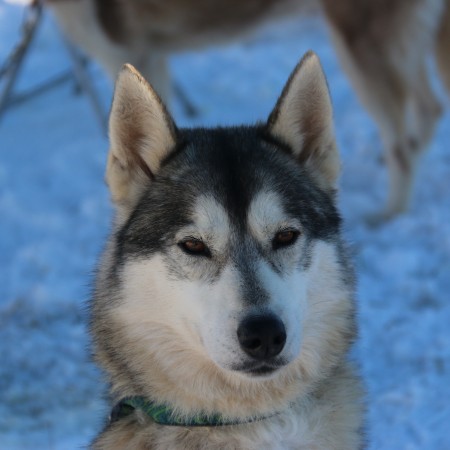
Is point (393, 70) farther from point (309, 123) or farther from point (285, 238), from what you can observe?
point (285, 238)

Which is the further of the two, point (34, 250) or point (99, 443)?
point (34, 250)

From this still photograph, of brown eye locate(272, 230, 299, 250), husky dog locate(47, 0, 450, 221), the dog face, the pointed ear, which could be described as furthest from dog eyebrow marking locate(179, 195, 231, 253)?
husky dog locate(47, 0, 450, 221)

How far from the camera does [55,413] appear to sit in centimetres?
385

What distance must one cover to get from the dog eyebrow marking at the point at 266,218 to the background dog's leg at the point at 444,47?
3.35m

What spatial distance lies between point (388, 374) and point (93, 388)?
158cm

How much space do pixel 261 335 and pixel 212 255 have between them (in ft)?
1.20

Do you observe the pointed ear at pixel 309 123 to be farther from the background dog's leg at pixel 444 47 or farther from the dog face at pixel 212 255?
the background dog's leg at pixel 444 47

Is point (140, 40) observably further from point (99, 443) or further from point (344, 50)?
point (99, 443)

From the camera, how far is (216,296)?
2.29m

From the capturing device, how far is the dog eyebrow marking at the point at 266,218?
2430mm

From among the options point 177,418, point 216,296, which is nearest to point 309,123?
point 216,296

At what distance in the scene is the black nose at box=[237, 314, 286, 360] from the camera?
2.16m

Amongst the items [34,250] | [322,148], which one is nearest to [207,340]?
[322,148]

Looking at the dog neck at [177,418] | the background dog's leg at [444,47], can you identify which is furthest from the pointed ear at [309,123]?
the background dog's leg at [444,47]
